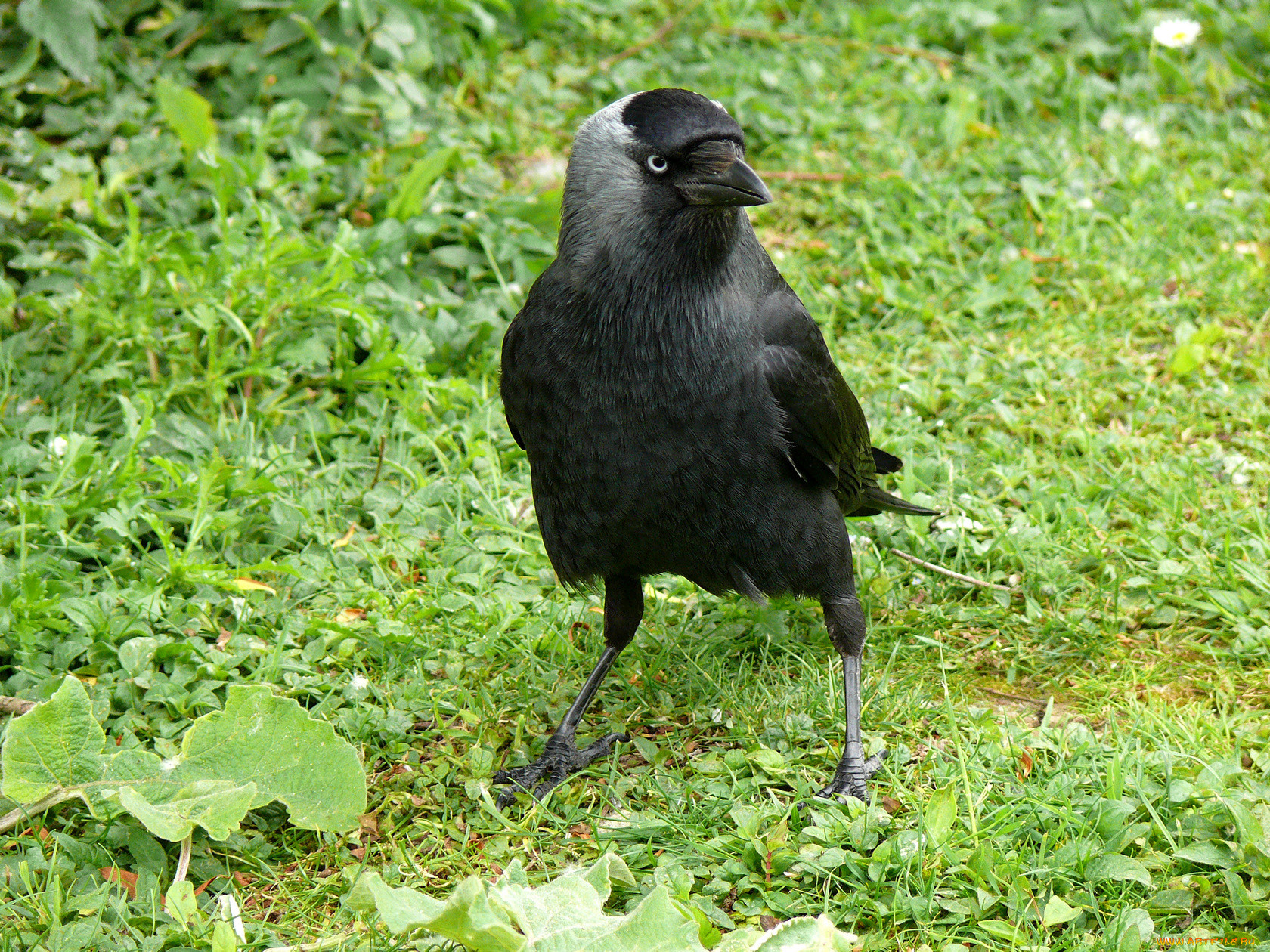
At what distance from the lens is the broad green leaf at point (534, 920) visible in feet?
7.22

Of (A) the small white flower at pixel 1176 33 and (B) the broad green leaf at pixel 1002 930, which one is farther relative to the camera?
(A) the small white flower at pixel 1176 33

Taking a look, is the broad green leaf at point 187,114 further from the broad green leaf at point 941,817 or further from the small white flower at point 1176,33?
the small white flower at point 1176,33

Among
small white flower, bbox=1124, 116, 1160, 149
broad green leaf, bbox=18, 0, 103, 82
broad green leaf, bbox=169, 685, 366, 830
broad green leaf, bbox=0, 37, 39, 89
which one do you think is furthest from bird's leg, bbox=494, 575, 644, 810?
small white flower, bbox=1124, 116, 1160, 149

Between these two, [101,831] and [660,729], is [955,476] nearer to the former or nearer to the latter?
[660,729]

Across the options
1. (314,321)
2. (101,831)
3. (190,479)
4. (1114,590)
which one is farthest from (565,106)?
(101,831)

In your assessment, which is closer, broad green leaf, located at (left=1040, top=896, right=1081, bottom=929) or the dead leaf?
broad green leaf, located at (left=1040, top=896, right=1081, bottom=929)

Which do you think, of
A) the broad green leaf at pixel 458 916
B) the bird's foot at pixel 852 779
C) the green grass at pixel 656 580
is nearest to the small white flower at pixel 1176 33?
the green grass at pixel 656 580

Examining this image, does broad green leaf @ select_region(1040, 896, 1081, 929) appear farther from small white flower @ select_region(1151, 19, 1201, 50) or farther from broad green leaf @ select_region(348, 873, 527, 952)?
small white flower @ select_region(1151, 19, 1201, 50)

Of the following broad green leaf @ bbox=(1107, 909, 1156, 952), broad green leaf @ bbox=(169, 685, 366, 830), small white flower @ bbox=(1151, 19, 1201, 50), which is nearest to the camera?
broad green leaf @ bbox=(1107, 909, 1156, 952)

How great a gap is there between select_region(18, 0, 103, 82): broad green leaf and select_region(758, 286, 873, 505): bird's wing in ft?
10.6

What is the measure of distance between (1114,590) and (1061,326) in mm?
1551

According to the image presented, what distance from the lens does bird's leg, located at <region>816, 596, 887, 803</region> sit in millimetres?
2967

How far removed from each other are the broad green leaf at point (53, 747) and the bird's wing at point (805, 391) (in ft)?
5.62

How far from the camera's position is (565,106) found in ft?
19.5
